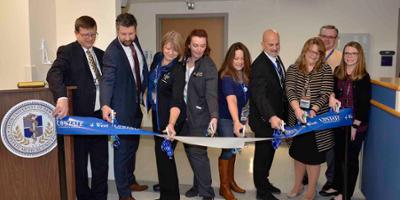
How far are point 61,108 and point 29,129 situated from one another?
250mm

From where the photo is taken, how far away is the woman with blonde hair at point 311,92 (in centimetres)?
292

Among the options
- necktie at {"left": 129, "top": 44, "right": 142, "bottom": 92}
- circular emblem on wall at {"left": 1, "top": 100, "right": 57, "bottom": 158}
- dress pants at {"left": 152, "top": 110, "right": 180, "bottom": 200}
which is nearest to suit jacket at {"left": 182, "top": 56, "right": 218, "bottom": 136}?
dress pants at {"left": 152, "top": 110, "right": 180, "bottom": 200}

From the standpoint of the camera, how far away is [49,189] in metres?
2.55

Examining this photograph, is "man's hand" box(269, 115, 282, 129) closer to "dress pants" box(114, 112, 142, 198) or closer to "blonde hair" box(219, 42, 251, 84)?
"blonde hair" box(219, 42, 251, 84)

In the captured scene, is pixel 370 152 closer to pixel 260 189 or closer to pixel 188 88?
pixel 260 189

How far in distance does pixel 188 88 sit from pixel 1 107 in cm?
130

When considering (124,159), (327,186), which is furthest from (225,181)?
(327,186)

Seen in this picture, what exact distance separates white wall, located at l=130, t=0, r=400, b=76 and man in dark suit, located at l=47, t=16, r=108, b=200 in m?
3.42

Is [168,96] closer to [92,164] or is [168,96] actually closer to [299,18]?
[92,164]

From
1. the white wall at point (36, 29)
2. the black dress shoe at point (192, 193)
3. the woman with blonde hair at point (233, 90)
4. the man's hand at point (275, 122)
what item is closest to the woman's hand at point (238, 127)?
the woman with blonde hair at point (233, 90)

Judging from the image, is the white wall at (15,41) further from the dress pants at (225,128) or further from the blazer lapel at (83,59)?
the dress pants at (225,128)

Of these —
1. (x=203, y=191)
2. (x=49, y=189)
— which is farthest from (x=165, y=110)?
(x=49, y=189)

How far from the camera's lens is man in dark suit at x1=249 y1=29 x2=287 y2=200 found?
115 inches

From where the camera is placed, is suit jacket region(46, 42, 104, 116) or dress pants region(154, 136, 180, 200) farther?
dress pants region(154, 136, 180, 200)
